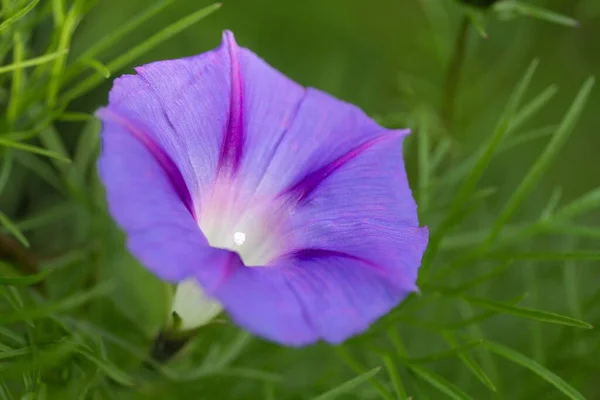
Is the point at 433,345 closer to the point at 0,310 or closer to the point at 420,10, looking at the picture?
the point at 0,310

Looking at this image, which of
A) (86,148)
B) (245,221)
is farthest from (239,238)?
(86,148)

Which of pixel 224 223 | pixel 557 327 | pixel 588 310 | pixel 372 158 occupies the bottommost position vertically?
pixel 557 327

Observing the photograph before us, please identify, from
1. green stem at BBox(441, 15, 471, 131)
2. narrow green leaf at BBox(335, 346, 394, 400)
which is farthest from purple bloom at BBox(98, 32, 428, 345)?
green stem at BBox(441, 15, 471, 131)

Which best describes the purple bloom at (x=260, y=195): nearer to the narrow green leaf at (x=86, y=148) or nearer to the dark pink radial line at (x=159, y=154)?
the dark pink radial line at (x=159, y=154)

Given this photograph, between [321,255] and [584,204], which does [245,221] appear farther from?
[584,204]

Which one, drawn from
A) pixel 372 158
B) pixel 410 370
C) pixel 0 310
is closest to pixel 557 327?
pixel 410 370

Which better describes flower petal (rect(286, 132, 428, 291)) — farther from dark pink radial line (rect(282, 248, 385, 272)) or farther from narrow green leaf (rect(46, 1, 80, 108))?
narrow green leaf (rect(46, 1, 80, 108))

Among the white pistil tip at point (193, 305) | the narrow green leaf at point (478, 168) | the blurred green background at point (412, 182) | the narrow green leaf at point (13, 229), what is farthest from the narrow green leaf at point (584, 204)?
the narrow green leaf at point (13, 229)
